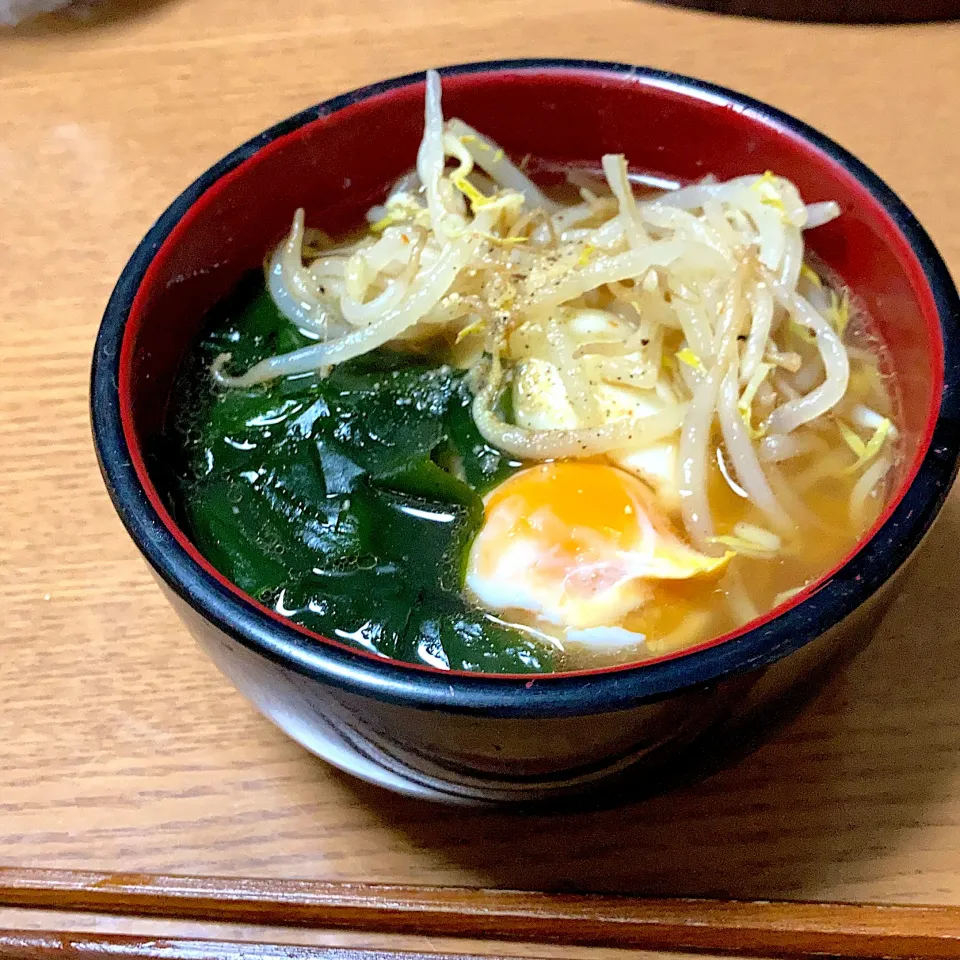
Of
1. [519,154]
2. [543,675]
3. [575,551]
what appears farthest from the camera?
[519,154]

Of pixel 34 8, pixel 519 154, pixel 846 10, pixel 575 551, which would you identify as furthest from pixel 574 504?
pixel 34 8

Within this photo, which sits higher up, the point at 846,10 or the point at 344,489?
the point at 846,10

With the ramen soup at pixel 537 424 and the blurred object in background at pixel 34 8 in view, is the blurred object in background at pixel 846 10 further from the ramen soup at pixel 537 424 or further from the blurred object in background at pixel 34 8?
the blurred object in background at pixel 34 8

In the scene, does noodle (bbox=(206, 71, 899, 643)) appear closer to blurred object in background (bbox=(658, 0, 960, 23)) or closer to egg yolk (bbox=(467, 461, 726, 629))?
egg yolk (bbox=(467, 461, 726, 629))

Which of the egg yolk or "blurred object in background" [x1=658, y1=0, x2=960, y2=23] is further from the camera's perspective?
"blurred object in background" [x1=658, y1=0, x2=960, y2=23]

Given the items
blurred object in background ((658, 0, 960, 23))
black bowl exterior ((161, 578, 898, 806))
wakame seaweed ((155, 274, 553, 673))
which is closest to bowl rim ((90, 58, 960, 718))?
black bowl exterior ((161, 578, 898, 806))

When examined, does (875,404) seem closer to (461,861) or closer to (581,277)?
(581,277)

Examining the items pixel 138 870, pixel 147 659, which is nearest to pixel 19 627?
pixel 147 659

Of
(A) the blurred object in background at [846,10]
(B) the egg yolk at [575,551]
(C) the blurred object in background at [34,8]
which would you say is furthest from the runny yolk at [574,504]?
(C) the blurred object in background at [34,8]

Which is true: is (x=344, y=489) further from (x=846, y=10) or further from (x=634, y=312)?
(x=846, y=10)
